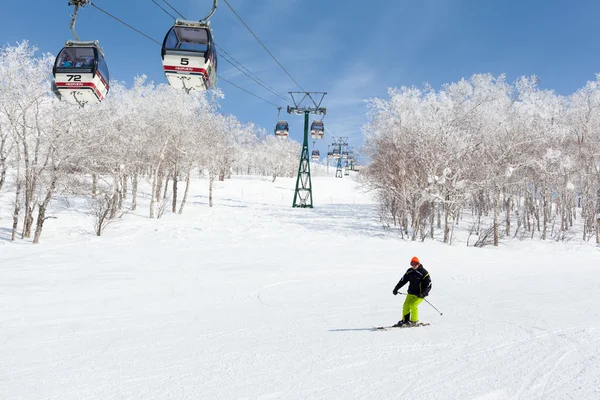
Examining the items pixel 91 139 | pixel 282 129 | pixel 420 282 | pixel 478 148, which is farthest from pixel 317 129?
pixel 420 282

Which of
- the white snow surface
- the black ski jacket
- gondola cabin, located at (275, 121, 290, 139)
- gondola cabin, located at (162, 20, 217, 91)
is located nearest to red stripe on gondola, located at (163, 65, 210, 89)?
gondola cabin, located at (162, 20, 217, 91)

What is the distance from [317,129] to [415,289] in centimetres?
2825

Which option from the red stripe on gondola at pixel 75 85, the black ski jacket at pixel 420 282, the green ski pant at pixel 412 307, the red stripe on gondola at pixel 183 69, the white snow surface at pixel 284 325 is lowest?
the white snow surface at pixel 284 325

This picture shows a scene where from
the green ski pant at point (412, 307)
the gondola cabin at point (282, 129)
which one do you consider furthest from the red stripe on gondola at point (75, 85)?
the gondola cabin at point (282, 129)

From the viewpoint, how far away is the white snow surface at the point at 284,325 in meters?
4.62

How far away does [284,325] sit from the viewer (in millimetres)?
7457

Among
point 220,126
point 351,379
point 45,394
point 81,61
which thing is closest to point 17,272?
point 81,61

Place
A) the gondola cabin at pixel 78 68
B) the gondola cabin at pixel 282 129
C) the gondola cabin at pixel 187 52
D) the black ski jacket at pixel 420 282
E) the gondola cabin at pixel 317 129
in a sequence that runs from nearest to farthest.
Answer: the black ski jacket at pixel 420 282, the gondola cabin at pixel 187 52, the gondola cabin at pixel 78 68, the gondola cabin at pixel 282 129, the gondola cabin at pixel 317 129

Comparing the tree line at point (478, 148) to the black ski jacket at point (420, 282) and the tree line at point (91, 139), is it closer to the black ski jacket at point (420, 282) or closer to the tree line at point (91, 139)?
the tree line at point (91, 139)

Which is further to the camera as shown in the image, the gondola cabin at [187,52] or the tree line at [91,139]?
the tree line at [91,139]

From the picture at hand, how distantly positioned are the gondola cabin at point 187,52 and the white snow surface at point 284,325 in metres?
5.58

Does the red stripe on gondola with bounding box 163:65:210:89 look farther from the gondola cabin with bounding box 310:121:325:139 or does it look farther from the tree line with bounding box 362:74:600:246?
the gondola cabin with bounding box 310:121:325:139

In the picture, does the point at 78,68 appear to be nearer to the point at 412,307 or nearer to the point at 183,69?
the point at 183,69

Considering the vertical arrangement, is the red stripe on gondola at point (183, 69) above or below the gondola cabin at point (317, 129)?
below
